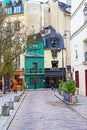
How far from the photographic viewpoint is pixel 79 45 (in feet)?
142

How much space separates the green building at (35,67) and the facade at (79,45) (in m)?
26.0

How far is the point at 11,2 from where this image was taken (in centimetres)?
8100

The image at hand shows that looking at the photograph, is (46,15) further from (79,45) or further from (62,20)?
(79,45)

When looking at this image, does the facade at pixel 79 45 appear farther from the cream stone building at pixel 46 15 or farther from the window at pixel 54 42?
the cream stone building at pixel 46 15

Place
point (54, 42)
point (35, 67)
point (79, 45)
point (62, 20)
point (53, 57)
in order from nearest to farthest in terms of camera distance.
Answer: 1. point (79, 45)
2. point (35, 67)
3. point (53, 57)
4. point (54, 42)
5. point (62, 20)

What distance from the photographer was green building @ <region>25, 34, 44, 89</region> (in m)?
73.3

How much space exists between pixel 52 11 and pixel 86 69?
42.5m

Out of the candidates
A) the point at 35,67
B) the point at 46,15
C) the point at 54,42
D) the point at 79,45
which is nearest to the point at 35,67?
the point at 35,67

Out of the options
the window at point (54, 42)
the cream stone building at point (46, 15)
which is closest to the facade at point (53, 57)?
the window at point (54, 42)

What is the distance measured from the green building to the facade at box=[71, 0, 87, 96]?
85.4 ft

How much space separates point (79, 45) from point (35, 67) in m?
31.6

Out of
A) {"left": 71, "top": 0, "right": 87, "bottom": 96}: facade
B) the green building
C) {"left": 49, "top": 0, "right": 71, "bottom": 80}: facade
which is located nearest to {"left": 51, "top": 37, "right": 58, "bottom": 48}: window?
{"left": 49, "top": 0, "right": 71, "bottom": 80}: facade

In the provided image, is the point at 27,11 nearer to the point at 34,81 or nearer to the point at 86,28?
the point at 34,81

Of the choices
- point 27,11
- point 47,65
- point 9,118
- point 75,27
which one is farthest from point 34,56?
point 9,118
